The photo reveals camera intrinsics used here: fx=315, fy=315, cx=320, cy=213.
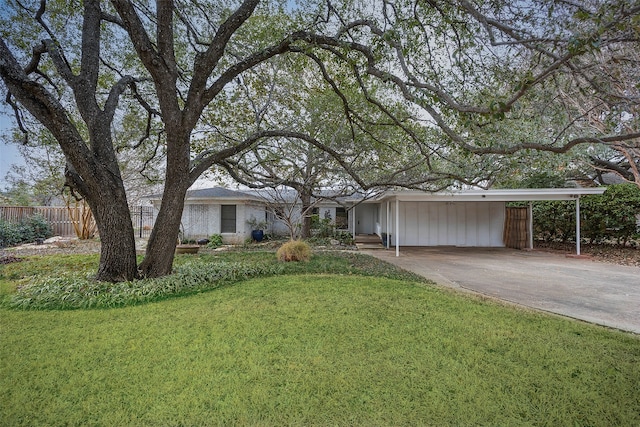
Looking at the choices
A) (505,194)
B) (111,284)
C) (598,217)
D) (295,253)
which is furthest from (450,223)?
(111,284)

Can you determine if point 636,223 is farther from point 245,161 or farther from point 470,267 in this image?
point 245,161

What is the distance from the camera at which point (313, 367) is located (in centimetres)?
307

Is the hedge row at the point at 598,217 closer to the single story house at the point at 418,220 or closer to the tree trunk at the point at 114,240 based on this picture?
the single story house at the point at 418,220

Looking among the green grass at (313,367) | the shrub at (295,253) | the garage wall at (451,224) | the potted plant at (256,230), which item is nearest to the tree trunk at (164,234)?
the green grass at (313,367)

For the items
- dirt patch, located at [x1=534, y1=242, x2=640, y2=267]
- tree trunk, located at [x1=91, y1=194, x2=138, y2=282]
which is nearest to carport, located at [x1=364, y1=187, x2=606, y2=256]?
dirt patch, located at [x1=534, y1=242, x2=640, y2=267]

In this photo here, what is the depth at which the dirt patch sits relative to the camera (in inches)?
409

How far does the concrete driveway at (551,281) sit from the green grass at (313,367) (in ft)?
3.24

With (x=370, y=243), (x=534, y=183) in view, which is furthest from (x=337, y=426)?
(x=534, y=183)

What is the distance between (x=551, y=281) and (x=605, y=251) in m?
7.29

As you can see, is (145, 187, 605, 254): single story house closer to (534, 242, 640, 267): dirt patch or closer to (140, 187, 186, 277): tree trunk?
(534, 242, 640, 267): dirt patch

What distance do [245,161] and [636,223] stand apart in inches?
555

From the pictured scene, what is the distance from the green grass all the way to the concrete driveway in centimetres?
99

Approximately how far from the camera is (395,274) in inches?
304

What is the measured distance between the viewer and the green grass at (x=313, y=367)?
95.0 inches
